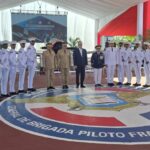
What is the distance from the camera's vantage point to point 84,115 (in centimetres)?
628

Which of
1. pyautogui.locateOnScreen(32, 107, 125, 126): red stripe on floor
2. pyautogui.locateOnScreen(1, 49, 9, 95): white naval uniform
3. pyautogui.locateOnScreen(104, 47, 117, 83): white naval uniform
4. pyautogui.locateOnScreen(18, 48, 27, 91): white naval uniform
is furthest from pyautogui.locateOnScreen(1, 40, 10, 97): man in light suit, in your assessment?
pyautogui.locateOnScreen(104, 47, 117, 83): white naval uniform

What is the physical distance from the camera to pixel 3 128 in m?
5.42

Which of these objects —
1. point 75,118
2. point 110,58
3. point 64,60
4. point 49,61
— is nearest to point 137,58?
point 110,58

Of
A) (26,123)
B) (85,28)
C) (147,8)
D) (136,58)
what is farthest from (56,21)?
(26,123)

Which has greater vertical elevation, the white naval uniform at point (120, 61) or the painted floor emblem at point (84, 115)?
the white naval uniform at point (120, 61)

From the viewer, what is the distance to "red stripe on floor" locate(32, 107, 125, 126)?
5719 mm

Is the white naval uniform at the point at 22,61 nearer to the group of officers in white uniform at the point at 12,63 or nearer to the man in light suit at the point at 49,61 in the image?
the group of officers in white uniform at the point at 12,63

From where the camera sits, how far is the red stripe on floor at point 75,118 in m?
5.72

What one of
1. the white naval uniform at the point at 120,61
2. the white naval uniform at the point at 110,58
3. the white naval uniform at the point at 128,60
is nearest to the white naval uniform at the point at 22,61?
the white naval uniform at the point at 110,58

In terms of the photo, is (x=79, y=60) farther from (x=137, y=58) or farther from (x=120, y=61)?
(x=137, y=58)

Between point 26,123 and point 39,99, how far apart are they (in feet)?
7.58

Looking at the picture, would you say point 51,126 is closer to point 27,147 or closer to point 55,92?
point 27,147

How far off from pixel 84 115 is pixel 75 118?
0.29 meters

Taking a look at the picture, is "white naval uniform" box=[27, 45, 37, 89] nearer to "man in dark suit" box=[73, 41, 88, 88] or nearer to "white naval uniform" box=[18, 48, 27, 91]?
"white naval uniform" box=[18, 48, 27, 91]
